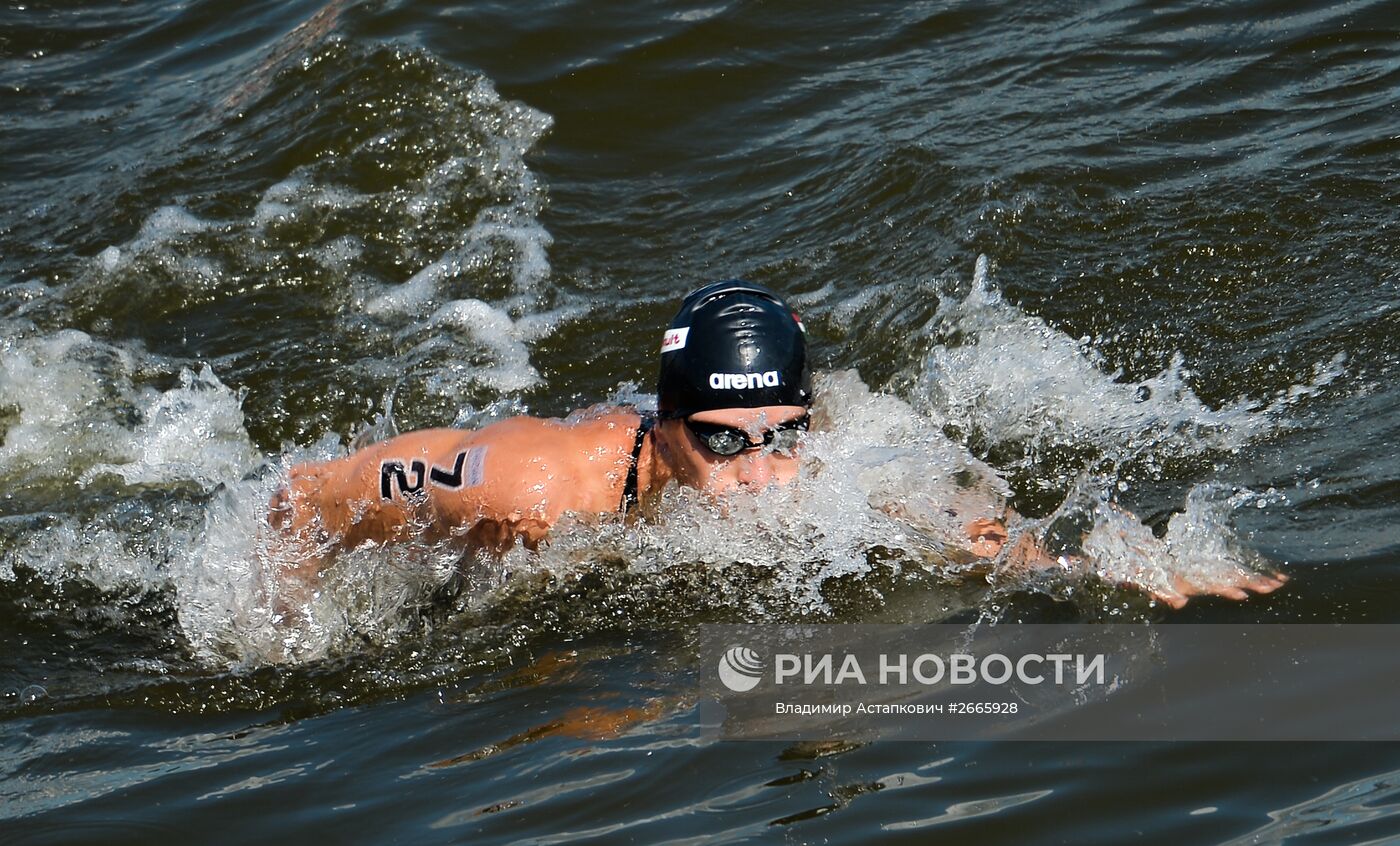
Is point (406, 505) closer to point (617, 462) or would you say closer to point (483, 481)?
point (483, 481)

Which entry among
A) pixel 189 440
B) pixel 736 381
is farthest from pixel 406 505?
pixel 189 440

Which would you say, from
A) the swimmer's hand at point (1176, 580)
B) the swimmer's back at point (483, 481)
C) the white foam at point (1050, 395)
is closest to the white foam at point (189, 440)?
the swimmer's back at point (483, 481)

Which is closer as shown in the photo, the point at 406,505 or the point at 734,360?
the point at 734,360

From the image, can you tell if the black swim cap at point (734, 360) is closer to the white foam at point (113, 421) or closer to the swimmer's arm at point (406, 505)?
the swimmer's arm at point (406, 505)

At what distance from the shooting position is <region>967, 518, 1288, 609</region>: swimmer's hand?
448 centimetres

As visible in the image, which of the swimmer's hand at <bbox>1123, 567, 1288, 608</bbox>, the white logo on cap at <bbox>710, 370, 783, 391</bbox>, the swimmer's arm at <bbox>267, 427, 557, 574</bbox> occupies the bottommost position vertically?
the swimmer's hand at <bbox>1123, 567, 1288, 608</bbox>

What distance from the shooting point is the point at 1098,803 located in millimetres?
3576

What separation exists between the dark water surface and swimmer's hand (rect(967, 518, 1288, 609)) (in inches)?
2.3

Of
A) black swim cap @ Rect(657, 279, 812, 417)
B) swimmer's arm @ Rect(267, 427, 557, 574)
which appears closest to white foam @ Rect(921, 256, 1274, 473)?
black swim cap @ Rect(657, 279, 812, 417)

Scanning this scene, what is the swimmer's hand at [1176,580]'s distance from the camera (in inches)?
176

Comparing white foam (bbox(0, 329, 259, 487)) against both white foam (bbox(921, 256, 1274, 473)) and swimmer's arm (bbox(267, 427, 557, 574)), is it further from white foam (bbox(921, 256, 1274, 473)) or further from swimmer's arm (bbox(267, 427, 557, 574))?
white foam (bbox(921, 256, 1274, 473))

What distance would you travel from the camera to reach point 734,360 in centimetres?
482

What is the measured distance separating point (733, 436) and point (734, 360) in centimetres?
24

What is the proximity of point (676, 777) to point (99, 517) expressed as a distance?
3484mm
